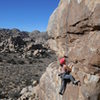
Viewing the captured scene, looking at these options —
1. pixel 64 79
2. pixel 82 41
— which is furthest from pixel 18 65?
pixel 82 41

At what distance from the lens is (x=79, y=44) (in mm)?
10305

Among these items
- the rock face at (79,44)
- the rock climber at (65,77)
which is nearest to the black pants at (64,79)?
the rock climber at (65,77)

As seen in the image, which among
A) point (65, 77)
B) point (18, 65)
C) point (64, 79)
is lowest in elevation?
point (18, 65)

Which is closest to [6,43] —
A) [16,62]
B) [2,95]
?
[16,62]

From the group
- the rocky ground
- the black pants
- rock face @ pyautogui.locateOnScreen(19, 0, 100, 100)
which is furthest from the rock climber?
the rocky ground

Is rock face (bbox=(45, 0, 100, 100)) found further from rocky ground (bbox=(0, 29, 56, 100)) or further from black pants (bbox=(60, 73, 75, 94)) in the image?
rocky ground (bbox=(0, 29, 56, 100))

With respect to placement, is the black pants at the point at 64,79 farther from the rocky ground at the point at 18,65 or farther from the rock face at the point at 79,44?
the rocky ground at the point at 18,65

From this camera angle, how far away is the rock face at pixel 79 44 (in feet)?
30.2

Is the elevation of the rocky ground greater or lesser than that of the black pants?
lesser

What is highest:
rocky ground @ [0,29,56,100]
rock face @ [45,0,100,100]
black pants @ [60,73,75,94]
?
rock face @ [45,0,100,100]

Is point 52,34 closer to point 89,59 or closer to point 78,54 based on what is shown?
point 78,54

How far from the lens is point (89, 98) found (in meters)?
9.20

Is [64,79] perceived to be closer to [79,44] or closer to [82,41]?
[79,44]

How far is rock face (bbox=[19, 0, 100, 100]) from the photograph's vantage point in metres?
9.21
